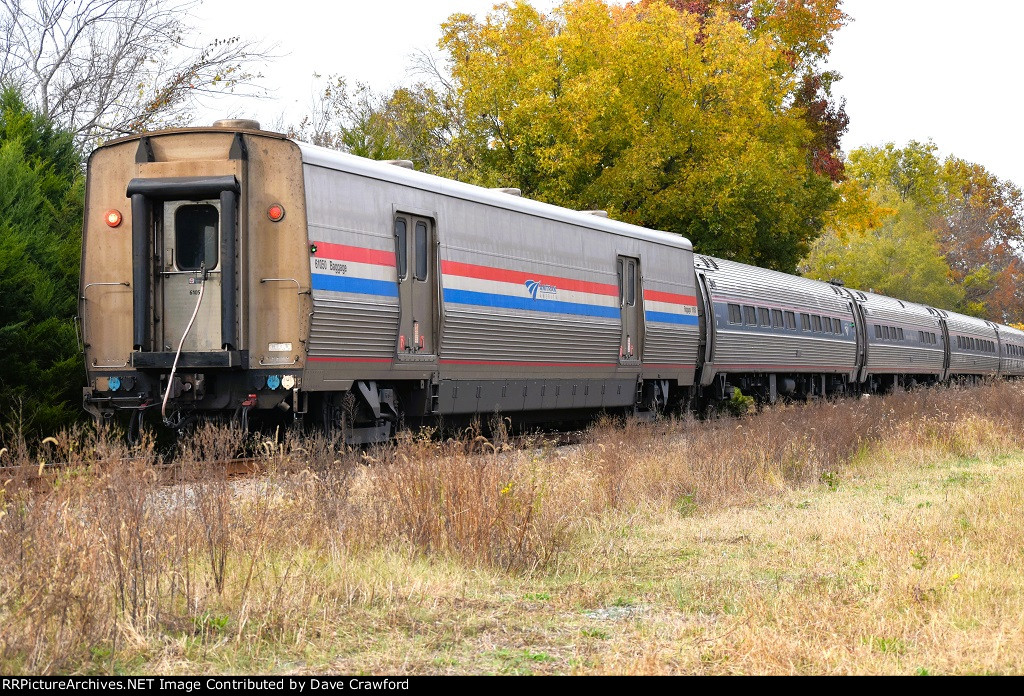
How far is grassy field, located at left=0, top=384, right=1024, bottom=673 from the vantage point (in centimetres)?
535

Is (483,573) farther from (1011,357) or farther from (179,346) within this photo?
(1011,357)

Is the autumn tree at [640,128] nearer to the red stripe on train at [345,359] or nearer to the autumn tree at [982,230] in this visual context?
the red stripe on train at [345,359]

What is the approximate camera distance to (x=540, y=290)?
1616 cm

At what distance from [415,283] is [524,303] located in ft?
8.09

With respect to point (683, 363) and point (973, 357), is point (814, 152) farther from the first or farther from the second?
point (683, 363)

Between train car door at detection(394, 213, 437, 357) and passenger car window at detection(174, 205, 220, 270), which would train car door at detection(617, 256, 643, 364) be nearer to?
train car door at detection(394, 213, 437, 357)

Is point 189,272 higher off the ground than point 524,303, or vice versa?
point 189,272

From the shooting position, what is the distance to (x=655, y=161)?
28312mm

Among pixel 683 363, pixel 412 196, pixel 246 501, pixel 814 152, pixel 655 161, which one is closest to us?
pixel 246 501

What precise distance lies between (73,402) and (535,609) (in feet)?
31.2

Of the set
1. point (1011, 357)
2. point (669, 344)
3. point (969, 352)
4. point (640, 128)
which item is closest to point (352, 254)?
point (669, 344)

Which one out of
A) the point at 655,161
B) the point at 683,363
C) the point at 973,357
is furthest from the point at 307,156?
the point at 973,357

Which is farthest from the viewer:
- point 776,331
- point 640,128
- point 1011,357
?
point 1011,357

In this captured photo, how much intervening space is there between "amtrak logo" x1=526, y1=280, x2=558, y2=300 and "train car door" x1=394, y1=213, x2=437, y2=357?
2250 mm
